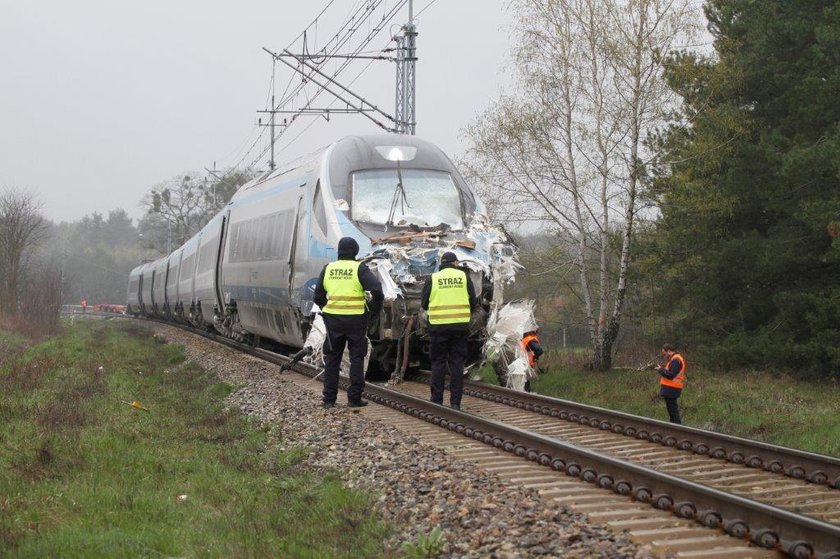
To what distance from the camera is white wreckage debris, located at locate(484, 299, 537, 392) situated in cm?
1351

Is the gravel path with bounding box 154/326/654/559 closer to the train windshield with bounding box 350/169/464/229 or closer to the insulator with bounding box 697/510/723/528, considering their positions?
the insulator with bounding box 697/510/723/528

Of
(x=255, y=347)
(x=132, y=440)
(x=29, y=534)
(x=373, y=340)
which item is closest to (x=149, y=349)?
(x=255, y=347)

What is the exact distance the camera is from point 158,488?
287 inches

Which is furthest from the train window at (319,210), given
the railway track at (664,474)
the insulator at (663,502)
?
the insulator at (663,502)

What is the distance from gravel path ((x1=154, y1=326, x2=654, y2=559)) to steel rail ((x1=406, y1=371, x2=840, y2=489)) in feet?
7.33

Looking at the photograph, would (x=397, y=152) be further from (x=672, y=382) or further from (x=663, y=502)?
(x=663, y=502)

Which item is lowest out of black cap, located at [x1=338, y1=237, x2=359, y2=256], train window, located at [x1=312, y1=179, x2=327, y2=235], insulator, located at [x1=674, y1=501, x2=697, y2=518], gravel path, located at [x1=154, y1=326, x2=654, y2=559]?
gravel path, located at [x1=154, y1=326, x2=654, y2=559]

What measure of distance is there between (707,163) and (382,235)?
8608 mm

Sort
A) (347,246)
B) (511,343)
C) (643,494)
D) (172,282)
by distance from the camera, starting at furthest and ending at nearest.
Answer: (172,282) < (511,343) < (347,246) < (643,494)

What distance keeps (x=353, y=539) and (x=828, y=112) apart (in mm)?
14769

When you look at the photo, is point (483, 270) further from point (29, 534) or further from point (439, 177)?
point (29, 534)

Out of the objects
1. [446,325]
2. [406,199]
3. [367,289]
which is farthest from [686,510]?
[406,199]

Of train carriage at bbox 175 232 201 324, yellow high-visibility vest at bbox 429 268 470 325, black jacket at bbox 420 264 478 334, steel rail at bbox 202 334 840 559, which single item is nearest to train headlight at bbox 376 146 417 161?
black jacket at bbox 420 264 478 334

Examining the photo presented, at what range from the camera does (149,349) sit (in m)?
24.8
